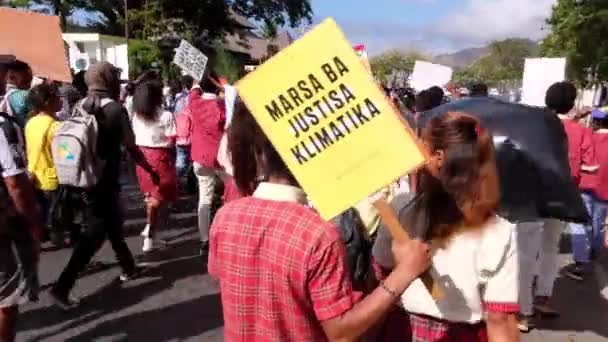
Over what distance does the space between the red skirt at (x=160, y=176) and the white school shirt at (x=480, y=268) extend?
4079mm

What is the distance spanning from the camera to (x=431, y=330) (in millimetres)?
1983

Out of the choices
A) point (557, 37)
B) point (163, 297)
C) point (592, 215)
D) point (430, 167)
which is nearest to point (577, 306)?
point (592, 215)

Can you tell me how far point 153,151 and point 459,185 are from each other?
428 centimetres

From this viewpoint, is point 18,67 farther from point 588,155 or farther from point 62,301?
point 588,155

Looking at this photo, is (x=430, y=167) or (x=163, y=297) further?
(x=163, y=297)

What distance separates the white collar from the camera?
1.67 metres

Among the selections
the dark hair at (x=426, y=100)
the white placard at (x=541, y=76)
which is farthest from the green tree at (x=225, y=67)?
the dark hair at (x=426, y=100)

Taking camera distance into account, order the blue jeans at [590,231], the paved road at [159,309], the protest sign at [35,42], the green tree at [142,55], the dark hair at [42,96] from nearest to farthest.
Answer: the paved road at [159,309]
the dark hair at [42,96]
the blue jeans at [590,231]
the protest sign at [35,42]
the green tree at [142,55]

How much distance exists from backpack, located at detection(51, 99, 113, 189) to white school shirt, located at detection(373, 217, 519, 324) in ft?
10.3

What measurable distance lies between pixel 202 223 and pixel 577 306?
3.24 meters

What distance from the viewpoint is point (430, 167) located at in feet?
6.31

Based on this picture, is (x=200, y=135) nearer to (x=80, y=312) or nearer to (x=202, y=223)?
(x=202, y=223)

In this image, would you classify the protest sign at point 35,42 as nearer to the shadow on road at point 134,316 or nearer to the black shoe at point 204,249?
the black shoe at point 204,249

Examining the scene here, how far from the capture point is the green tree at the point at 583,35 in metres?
20.0
